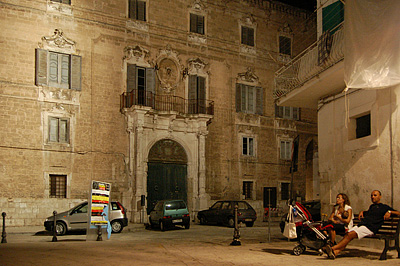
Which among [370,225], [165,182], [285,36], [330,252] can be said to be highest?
[285,36]

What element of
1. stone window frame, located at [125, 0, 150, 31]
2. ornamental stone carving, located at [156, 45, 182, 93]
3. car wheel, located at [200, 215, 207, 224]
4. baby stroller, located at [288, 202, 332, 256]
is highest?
stone window frame, located at [125, 0, 150, 31]

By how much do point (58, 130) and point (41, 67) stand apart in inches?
137

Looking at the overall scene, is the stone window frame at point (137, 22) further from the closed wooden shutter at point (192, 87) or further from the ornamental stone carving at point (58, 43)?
the closed wooden shutter at point (192, 87)

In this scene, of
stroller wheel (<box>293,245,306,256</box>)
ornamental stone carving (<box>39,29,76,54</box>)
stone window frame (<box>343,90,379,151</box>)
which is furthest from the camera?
ornamental stone carving (<box>39,29,76,54</box>)

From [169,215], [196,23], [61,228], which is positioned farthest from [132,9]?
[61,228]

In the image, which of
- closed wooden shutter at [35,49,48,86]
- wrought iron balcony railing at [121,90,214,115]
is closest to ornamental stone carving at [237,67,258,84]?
wrought iron balcony railing at [121,90,214,115]

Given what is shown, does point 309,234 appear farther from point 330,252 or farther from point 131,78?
point 131,78

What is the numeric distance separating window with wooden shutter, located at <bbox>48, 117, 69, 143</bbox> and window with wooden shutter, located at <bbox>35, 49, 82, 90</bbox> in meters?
1.89

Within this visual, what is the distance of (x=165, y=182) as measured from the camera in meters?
27.6

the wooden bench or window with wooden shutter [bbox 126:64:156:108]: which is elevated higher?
window with wooden shutter [bbox 126:64:156:108]

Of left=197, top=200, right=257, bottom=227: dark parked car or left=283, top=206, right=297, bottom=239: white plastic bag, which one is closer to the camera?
left=283, top=206, right=297, bottom=239: white plastic bag

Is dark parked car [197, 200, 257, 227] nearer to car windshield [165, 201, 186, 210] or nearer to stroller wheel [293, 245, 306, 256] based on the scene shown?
car windshield [165, 201, 186, 210]

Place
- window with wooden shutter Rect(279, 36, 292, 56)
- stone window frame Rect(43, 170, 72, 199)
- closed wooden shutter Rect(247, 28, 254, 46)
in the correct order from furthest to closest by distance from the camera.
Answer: window with wooden shutter Rect(279, 36, 292, 56)
closed wooden shutter Rect(247, 28, 254, 46)
stone window frame Rect(43, 170, 72, 199)

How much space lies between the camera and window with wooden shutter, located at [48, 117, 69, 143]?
24516mm
